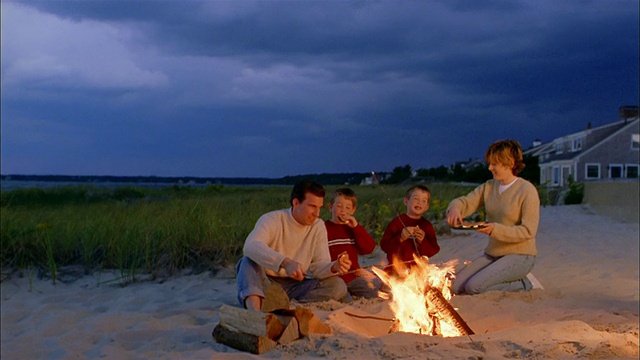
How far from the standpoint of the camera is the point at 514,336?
4020 mm

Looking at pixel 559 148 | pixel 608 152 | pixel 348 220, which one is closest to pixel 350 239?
pixel 348 220

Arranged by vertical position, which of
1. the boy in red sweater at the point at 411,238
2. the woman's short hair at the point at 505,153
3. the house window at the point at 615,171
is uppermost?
the house window at the point at 615,171

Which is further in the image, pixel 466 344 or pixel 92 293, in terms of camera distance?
pixel 92 293

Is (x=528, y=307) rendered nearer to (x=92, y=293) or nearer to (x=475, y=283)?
(x=475, y=283)

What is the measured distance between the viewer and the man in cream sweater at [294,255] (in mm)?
4652

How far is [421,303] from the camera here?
4.46m

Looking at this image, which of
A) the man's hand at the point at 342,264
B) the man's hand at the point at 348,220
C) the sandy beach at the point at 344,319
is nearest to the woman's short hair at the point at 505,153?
the sandy beach at the point at 344,319

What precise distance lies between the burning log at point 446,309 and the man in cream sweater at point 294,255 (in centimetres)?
60

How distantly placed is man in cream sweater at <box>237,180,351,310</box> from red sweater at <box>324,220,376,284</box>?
1.09 feet

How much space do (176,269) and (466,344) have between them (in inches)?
163

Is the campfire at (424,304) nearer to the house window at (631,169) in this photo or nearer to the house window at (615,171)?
the house window at (615,171)

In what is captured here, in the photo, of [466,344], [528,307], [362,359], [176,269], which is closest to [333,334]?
[362,359]

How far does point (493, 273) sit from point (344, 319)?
1750 millimetres

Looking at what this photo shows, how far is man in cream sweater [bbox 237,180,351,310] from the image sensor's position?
15.3 ft
